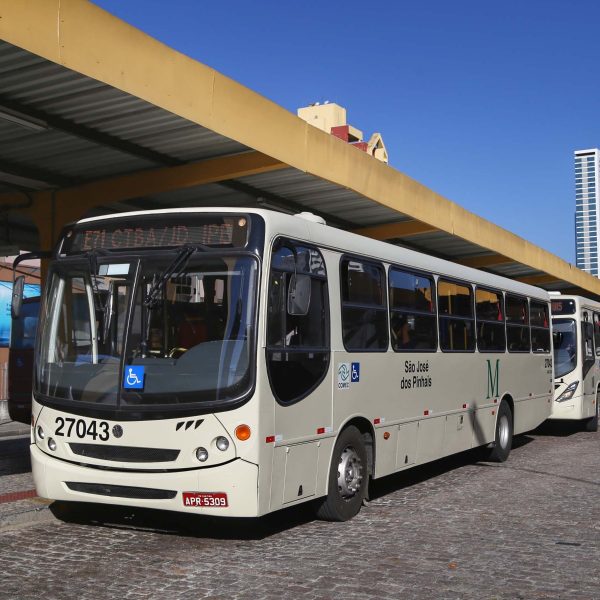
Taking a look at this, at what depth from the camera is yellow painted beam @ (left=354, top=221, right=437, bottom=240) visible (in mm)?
16922

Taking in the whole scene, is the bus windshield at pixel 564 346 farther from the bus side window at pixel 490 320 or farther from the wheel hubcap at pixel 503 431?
the bus side window at pixel 490 320

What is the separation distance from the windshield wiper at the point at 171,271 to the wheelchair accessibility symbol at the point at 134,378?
1.80 feet

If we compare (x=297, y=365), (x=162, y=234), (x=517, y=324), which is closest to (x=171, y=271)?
(x=162, y=234)

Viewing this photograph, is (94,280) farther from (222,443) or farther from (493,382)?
(493,382)

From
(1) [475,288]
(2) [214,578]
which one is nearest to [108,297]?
(2) [214,578]

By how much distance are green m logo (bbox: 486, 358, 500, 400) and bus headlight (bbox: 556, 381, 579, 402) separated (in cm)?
513

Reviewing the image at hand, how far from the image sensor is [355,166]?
13406 millimetres

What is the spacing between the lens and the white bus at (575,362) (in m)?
17.4

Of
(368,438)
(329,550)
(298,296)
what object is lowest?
(329,550)

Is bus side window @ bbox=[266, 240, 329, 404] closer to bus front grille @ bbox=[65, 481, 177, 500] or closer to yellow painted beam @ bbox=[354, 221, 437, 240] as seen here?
bus front grille @ bbox=[65, 481, 177, 500]

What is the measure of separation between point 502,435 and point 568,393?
16.3 ft

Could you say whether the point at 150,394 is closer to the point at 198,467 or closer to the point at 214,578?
the point at 198,467

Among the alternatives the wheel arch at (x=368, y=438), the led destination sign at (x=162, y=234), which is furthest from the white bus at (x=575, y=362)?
the led destination sign at (x=162, y=234)

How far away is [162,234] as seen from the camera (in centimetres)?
732
